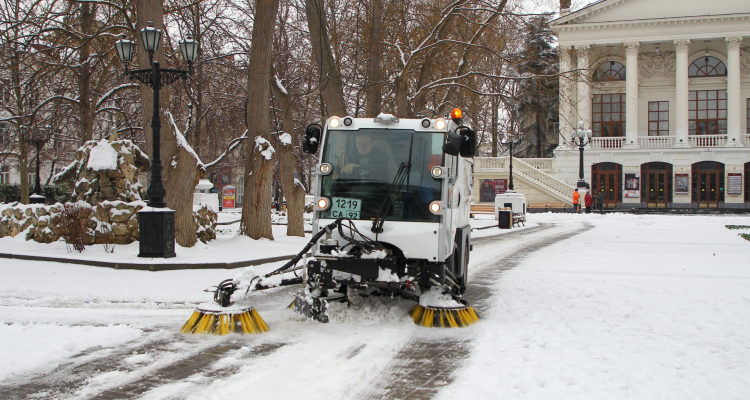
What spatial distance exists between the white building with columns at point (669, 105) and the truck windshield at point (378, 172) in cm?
4467

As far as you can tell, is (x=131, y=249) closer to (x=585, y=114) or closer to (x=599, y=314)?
(x=599, y=314)

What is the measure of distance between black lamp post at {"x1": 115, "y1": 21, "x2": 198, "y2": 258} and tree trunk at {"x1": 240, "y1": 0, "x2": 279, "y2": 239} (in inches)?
106

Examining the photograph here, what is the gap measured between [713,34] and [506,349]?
53679 mm

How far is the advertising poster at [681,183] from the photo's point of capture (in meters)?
51.0

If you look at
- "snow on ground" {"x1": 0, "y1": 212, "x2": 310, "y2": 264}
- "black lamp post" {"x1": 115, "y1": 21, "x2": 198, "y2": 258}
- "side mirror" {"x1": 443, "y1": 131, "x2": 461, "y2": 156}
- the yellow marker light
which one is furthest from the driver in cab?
"black lamp post" {"x1": 115, "y1": 21, "x2": 198, "y2": 258}

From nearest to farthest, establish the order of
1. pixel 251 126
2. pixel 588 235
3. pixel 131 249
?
1. pixel 131 249
2. pixel 251 126
3. pixel 588 235

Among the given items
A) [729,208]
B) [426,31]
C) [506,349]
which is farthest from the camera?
[729,208]

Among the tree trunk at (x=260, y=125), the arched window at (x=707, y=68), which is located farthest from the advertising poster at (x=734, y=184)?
the tree trunk at (x=260, y=125)

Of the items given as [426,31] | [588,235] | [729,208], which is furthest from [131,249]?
[729,208]

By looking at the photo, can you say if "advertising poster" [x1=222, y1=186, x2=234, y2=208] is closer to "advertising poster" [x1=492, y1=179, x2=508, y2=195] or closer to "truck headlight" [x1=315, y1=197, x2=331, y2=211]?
"advertising poster" [x1=492, y1=179, x2=508, y2=195]

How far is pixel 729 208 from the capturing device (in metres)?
48.8

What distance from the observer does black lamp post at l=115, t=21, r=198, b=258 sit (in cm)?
1288

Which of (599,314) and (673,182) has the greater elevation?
(673,182)

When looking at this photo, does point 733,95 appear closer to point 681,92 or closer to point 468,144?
point 681,92
